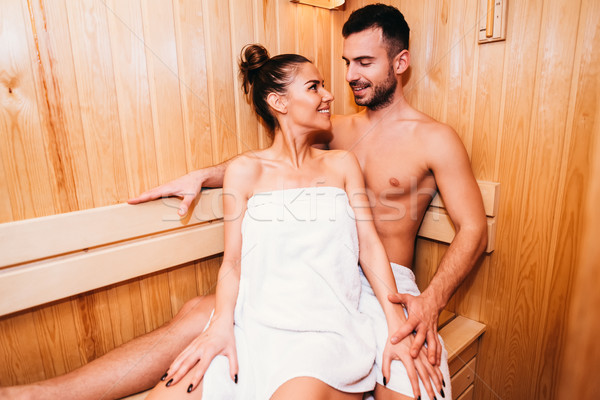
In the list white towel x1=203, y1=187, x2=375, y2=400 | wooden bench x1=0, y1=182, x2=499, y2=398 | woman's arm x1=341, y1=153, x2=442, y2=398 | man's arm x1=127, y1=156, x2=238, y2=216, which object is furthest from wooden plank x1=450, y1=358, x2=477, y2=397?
man's arm x1=127, y1=156, x2=238, y2=216

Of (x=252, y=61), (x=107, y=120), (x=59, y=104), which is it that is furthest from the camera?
(x=252, y=61)

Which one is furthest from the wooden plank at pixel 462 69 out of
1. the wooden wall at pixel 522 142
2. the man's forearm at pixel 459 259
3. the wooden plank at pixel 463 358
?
the wooden plank at pixel 463 358

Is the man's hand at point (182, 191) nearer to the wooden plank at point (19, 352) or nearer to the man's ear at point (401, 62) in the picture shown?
the wooden plank at point (19, 352)

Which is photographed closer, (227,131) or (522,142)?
(522,142)

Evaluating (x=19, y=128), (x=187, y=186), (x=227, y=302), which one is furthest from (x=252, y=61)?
(x=227, y=302)

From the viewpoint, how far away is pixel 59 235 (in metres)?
1.20

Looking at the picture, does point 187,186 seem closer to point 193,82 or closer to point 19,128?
point 193,82

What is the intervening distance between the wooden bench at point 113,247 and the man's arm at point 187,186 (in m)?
0.03

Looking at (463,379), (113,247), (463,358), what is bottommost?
(463,379)

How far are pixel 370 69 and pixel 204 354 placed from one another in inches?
52.9

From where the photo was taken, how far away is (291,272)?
4.13 ft

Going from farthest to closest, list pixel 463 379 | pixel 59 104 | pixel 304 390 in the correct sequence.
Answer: pixel 463 379
pixel 59 104
pixel 304 390

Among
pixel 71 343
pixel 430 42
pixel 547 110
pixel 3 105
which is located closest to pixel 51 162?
pixel 3 105

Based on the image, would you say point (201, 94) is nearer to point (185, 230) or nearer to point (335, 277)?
point (185, 230)
